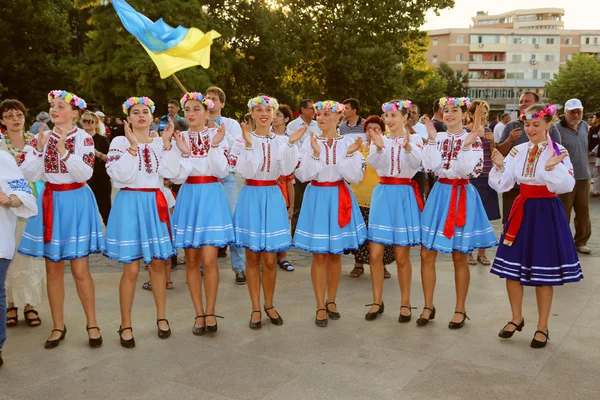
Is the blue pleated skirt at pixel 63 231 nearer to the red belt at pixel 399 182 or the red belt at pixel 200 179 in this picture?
the red belt at pixel 200 179

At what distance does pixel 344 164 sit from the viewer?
5.38 metres

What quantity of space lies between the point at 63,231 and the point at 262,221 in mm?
1650

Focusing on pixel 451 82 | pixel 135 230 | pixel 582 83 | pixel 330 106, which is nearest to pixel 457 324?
pixel 330 106

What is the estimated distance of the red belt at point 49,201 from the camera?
191 inches

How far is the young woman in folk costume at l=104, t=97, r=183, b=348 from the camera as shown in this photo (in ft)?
Result: 16.2

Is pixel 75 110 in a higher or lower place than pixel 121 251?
higher

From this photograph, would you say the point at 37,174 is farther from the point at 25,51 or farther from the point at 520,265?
the point at 25,51

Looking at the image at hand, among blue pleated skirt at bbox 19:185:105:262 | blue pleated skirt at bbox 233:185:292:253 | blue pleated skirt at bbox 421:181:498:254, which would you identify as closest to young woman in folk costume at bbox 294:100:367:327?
blue pleated skirt at bbox 233:185:292:253

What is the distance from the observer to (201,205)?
5.16 meters

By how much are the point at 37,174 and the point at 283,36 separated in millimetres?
22108

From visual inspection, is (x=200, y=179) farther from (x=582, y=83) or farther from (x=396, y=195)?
(x=582, y=83)

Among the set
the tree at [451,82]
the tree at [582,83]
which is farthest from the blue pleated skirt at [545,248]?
the tree at [451,82]

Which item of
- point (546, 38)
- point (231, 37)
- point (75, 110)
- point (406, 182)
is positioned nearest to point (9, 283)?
point (75, 110)

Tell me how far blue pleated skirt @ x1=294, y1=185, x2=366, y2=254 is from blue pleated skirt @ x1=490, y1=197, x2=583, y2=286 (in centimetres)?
146
